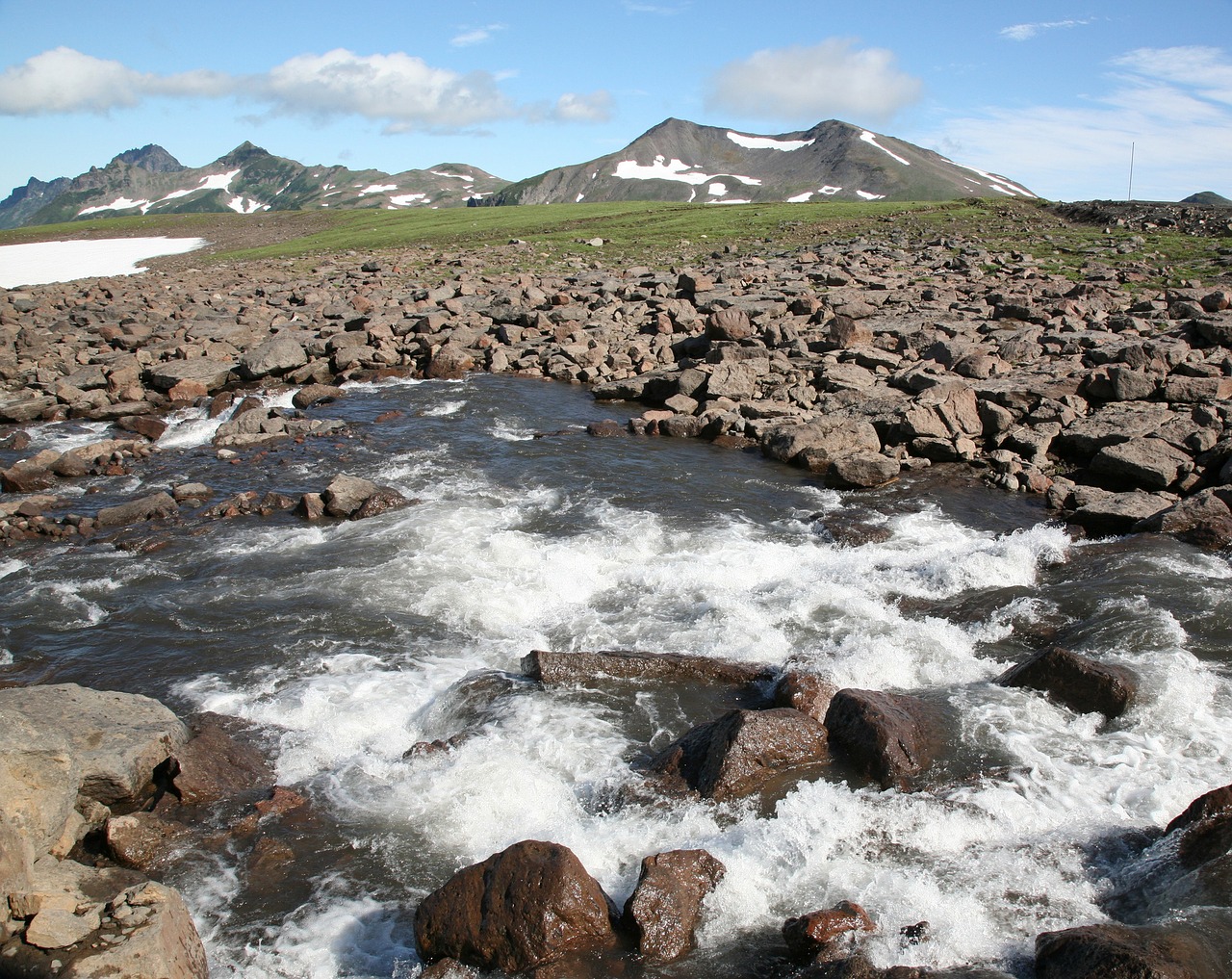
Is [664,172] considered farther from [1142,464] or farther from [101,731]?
[101,731]

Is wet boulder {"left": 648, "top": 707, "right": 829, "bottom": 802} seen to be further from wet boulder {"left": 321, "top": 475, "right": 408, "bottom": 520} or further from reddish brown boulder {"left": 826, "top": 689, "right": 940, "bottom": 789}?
wet boulder {"left": 321, "top": 475, "right": 408, "bottom": 520}

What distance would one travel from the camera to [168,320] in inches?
1324

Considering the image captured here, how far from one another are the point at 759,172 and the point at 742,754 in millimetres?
125851

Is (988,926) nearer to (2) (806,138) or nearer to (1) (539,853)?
(1) (539,853)

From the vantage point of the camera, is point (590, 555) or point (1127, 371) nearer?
point (590, 555)

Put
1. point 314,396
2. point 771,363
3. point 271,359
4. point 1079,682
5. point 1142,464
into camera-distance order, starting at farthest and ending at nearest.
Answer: point 271,359 < point 314,396 < point 771,363 < point 1142,464 < point 1079,682

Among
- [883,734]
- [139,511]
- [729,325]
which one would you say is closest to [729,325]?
[729,325]

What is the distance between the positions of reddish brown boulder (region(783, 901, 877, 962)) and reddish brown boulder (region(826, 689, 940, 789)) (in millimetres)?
2075

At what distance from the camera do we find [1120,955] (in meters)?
5.68

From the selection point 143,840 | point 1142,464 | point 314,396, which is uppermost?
point 314,396

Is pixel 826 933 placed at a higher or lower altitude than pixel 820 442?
lower

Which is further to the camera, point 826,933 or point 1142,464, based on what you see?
point 1142,464

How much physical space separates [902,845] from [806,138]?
142098mm

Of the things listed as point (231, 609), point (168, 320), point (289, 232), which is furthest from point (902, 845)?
point (289, 232)
